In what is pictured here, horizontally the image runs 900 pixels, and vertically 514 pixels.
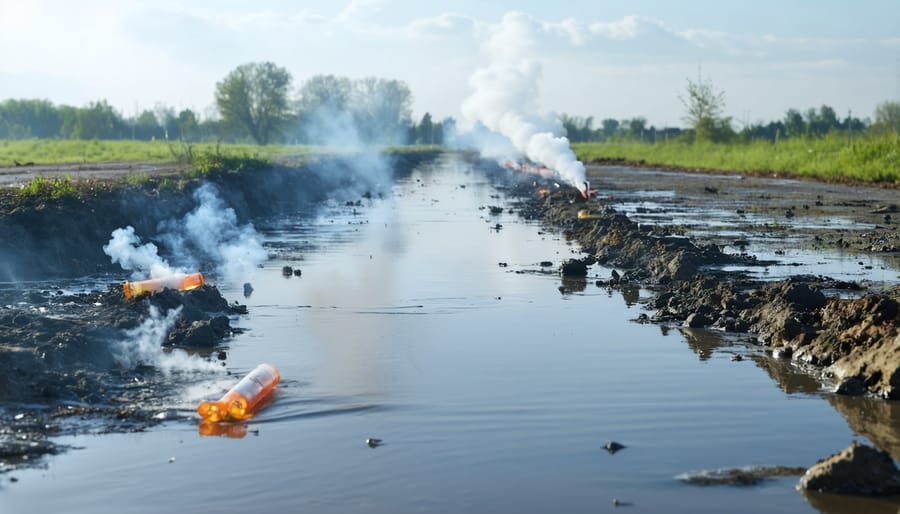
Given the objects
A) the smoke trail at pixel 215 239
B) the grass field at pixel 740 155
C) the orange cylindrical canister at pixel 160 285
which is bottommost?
the smoke trail at pixel 215 239

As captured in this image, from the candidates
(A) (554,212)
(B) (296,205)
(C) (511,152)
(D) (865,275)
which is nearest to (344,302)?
(D) (865,275)

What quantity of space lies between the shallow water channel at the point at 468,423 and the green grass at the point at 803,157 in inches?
1488

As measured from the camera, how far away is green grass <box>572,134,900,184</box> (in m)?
51.8

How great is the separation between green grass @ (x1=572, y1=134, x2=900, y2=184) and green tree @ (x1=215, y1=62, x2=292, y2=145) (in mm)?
34682

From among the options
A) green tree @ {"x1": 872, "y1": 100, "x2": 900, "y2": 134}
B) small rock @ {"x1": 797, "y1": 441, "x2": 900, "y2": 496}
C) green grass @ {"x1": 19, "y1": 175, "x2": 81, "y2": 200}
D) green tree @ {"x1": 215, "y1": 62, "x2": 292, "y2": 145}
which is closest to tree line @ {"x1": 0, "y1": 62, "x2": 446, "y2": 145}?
green tree @ {"x1": 215, "y1": 62, "x2": 292, "y2": 145}

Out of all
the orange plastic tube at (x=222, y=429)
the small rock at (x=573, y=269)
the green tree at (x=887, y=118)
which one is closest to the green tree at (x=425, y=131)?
the green tree at (x=887, y=118)

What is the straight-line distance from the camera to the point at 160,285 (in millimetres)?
16703

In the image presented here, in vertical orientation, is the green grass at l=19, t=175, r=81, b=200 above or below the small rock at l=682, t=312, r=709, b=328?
above

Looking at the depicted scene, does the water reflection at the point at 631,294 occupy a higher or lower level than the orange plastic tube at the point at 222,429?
lower

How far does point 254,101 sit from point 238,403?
10853cm

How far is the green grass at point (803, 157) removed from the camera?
51.8 m

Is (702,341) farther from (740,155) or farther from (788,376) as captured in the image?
(740,155)

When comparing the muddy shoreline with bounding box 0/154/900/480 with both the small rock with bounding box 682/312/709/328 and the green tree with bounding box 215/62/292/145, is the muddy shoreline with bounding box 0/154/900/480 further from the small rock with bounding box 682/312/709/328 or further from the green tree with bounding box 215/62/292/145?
the green tree with bounding box 215/62/292/145

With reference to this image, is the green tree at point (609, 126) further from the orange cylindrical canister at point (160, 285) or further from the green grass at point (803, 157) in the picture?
the orange cylindrical canister at point (160, 285)
